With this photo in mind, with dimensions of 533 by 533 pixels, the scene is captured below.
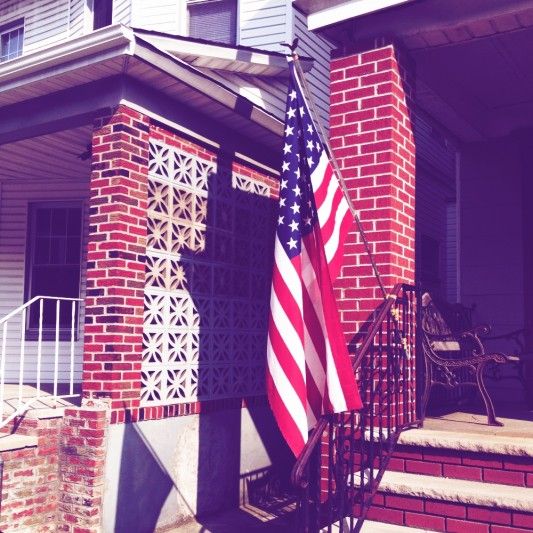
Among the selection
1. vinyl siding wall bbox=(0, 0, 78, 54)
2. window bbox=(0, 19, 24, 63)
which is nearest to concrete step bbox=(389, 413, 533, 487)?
vinyl siding wall bbox=(0, 0, 78, 54)

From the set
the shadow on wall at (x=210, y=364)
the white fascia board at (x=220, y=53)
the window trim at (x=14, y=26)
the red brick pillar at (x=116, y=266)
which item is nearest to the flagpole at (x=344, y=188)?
the red brick pillar at (x=116, y=266)

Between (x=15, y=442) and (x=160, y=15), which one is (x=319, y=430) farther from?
(x=160, y=15)

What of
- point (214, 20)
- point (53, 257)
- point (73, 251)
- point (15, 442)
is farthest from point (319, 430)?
point (214, 20)

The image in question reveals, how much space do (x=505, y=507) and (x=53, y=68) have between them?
4.77 metres

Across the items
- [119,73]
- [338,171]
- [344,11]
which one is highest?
[344,11]

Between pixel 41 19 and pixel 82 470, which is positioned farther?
pixel 41 19

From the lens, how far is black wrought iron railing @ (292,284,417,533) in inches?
144

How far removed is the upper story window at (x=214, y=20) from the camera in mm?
9758

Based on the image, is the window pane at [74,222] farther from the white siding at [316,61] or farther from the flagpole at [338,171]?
the flagpole at [338,171]

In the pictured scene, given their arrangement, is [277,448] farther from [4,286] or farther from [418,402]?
[4,286]

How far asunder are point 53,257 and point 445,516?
20.3ft

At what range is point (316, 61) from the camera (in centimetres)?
973

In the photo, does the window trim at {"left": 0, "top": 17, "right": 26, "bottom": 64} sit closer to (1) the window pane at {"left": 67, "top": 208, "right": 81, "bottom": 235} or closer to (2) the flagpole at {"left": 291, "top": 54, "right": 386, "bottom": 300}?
(1) the window pane at {"left": 67, "top": 208, "right": 81, "bottom": 235}

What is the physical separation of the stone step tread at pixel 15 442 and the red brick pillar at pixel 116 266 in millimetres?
527
